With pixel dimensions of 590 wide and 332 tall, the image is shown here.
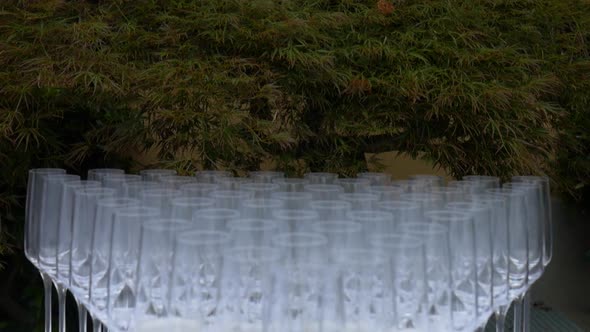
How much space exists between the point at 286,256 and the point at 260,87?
1162 millimetres

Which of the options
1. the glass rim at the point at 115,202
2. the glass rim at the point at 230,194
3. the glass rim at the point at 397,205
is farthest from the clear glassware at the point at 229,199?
the glass rim at the point at 397,205

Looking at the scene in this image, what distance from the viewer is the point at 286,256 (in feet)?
2.52

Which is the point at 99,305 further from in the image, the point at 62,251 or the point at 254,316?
the point at 254,316

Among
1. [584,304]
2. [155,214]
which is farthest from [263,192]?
[584,304]

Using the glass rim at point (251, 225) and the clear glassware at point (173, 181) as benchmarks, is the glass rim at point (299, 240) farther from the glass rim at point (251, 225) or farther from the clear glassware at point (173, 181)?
the clear glassware at point (173, 181)

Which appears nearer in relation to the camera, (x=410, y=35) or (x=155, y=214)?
(x=155, y=214)

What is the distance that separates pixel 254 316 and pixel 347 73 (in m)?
1.23

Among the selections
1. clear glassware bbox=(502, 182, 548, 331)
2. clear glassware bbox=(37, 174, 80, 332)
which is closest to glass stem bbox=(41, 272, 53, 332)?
clear glassware bbox=(37, 174, 80, 332)

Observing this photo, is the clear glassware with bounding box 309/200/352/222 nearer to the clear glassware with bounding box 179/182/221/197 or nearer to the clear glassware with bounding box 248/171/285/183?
the clear glassware with bounding box 179/182/221/197

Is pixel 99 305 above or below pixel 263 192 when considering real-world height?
below

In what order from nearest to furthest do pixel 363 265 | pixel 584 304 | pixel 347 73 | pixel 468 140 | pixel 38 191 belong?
pixel 363 265
pixel 38 191
pixel 347 73
pixel 468 140
pixel 584 304

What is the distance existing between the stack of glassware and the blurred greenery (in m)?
0.59

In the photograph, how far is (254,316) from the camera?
0.83 meters

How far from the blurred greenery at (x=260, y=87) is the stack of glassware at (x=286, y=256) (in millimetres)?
589
